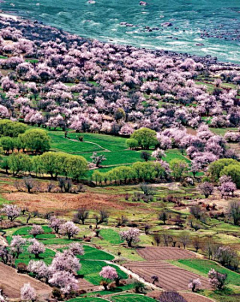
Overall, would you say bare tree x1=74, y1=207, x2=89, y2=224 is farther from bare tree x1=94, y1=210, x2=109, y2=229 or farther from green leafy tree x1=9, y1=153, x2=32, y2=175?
green leafy tree x1=9, y1=153, x2=32, y2=175

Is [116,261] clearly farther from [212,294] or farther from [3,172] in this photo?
[3,172]

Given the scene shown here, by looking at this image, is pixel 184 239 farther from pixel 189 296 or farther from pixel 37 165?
pixel 37 165

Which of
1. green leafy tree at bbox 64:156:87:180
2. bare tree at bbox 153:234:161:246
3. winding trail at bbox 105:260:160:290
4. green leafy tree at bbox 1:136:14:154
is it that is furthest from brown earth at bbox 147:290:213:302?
green leafy tree at bbox 1:136:14:154

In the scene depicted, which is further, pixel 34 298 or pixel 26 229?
pixel 26 229

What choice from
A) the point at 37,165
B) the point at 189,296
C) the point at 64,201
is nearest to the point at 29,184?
the point at 64,201

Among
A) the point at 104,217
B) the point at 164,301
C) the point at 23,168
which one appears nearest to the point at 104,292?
the point at 164,301

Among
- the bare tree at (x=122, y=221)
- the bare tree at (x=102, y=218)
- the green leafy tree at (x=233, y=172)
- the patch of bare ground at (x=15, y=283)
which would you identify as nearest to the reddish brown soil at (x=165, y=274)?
the patch of bare ground at (x=15, y=283)
